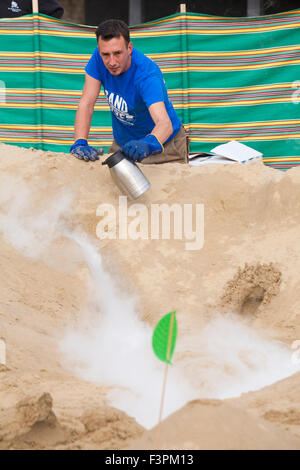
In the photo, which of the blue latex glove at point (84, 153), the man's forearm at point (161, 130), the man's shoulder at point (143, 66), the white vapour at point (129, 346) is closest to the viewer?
the white vapour at point (129, 346)

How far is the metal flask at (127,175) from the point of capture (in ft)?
10.9

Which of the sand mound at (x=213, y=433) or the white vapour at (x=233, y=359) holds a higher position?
the sand mound at (x=213, y=433)

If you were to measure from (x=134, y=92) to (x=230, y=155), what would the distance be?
1396mm

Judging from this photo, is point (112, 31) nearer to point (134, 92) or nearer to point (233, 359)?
point (134, 92)

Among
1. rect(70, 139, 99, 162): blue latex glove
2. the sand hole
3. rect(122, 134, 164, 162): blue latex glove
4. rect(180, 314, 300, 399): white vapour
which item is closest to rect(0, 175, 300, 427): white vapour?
rect(180, 314, 300, 399): white vapour

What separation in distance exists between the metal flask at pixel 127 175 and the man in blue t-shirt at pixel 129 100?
5 cm

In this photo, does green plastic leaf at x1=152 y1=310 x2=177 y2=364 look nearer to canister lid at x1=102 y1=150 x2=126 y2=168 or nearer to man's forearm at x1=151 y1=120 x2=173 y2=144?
canister lid at x1=102 y1=150 x2=126 y2=168

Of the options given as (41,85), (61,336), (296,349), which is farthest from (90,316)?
(41,85)

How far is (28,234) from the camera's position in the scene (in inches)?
132

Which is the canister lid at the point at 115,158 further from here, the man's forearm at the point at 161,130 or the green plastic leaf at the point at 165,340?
the green plastic leaf at the point at 165,340

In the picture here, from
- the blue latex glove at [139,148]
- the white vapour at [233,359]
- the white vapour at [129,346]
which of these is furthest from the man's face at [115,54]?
the white vapour at [233,359]

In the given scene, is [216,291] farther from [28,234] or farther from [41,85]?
[41,85]

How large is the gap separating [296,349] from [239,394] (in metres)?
0.58

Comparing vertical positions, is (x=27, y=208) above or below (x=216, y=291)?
above
